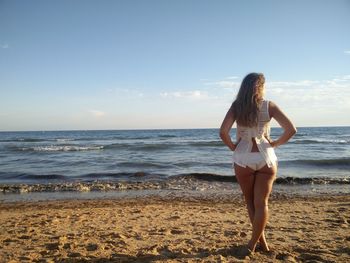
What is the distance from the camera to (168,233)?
176 inches

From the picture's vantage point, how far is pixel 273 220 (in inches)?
204

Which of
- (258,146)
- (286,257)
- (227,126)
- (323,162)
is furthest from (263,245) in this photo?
(323,162)

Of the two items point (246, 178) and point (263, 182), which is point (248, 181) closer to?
point (246, 178)

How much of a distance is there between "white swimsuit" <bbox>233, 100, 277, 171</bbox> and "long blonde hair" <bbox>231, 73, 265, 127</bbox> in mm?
61

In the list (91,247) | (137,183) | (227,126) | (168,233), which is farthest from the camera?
(137,183)

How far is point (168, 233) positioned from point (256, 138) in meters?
2.14

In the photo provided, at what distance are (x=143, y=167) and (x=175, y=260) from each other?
11.6 meters

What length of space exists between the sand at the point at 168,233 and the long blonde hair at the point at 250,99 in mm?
1393

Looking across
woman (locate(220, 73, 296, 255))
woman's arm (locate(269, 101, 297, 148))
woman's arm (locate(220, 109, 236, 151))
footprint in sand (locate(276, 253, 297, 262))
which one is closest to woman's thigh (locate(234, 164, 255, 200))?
woman (locate(220, 73, 296, 255))

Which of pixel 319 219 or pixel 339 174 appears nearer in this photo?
pixel 319 219

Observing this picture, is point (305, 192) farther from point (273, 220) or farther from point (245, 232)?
point (245, 232)

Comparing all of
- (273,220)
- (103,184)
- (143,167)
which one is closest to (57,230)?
(273,220)

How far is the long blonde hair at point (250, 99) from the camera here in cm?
306

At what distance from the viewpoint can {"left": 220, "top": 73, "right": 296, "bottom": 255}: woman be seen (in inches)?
121
